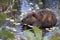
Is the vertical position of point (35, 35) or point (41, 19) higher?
point (35, 35)

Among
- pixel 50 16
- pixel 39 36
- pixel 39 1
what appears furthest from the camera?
pixel 39 1

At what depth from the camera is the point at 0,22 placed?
0.58 m

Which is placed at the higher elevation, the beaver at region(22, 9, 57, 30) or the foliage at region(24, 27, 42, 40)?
the foliage at region(24, 27, 42, 40)

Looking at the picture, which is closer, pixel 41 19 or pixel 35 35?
pixel 35 35

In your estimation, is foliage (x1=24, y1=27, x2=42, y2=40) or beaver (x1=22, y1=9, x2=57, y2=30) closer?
foliage (x1=24, y1=27, x2=42, y2=40)

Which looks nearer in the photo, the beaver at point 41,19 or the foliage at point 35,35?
the foliage at point 35,35

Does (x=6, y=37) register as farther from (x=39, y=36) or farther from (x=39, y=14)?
A: (x=39, y=14)

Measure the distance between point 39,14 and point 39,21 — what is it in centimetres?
13

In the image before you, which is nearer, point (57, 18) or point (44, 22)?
point (44, 22)

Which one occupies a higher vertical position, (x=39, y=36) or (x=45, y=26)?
(x=39, y=36)

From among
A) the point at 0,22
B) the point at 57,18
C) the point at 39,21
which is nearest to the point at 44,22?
the point at 39,21

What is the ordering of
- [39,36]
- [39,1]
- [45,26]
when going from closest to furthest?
[39,36] → [45,26] → [39,1]

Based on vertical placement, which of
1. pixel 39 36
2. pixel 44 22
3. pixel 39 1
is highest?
pixel 39 36

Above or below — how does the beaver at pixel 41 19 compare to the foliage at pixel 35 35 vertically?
below
